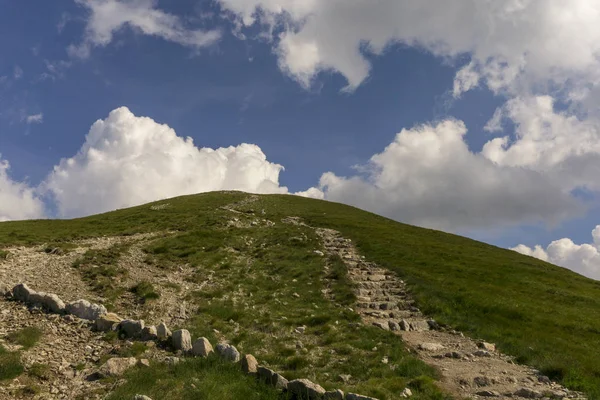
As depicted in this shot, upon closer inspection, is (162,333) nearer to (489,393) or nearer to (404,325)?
(489,393)

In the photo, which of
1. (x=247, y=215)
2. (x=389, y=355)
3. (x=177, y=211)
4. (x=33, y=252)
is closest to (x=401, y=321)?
(x=389, y=355)

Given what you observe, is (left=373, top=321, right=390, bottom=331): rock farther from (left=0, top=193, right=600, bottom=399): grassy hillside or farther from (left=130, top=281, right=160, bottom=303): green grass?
(left=130, top=281, right=160, bottom=303): green grass

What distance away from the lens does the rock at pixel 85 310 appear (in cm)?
1745

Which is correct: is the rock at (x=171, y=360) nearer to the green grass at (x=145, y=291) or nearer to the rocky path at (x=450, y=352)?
the rocky path at (x=450, y=352)

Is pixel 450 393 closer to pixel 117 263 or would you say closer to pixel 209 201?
pixel 117 263

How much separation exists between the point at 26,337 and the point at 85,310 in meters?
2.76

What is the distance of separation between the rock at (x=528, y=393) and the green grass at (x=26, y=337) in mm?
17035

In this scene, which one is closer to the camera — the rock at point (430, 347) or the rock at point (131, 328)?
the rock at point (131, 328)

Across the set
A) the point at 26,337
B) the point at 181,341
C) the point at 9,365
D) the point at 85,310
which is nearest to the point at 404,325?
the point at 181,341

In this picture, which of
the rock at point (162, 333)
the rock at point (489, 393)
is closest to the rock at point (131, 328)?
the rock at point (162, 333)

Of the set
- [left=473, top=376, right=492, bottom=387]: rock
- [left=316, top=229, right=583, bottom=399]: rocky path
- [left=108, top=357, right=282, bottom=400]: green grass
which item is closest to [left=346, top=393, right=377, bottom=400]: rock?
[left=108, top=357, right=282, bottom=400]: green grass

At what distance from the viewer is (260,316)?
22875mm

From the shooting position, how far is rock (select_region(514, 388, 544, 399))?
1420 centimetres

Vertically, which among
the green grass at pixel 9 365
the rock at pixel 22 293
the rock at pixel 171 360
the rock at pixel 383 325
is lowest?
the green grass at pixel 9 365
